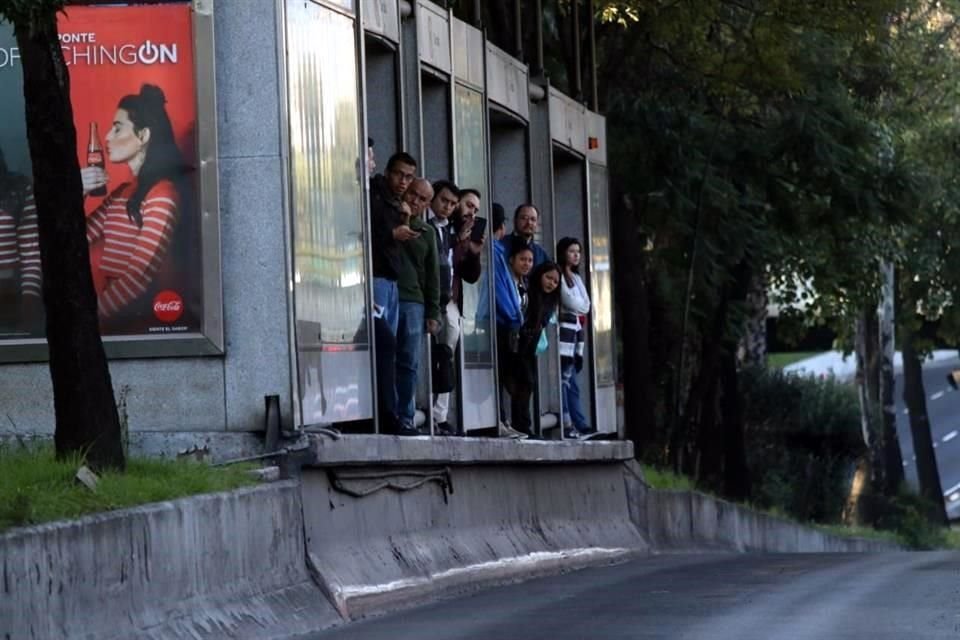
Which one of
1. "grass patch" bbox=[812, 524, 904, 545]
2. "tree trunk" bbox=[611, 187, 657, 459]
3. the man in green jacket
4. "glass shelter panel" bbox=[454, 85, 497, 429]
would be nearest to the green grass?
"grass patch" bbox=[812, 524, 904, 545]

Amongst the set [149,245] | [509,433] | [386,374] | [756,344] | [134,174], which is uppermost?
[134,174]

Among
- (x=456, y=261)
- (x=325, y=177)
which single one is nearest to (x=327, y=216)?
(x=325, y=177)

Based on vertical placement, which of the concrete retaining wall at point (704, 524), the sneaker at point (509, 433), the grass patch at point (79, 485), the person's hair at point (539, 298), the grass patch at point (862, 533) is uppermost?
the person's hair at point (539, 298)

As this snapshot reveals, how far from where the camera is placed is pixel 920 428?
50500mm

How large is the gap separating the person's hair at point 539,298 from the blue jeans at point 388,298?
16.6 ft

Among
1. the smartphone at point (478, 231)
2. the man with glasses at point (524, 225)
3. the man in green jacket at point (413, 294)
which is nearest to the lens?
the man in green jacket at point (413, 294)

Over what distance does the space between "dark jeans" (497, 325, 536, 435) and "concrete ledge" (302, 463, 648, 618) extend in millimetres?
489

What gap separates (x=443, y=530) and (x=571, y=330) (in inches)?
243

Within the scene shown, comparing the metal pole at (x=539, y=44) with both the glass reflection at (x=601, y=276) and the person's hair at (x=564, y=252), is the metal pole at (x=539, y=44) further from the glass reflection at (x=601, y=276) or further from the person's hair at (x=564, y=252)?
the person's hair at (x=564, y=252)

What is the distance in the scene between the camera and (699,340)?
35594 mm

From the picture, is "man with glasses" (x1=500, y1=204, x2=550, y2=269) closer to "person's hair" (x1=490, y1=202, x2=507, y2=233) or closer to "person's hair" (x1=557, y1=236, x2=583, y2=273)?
"person's hair" (x1=490, y1=202, x2=507, y2=233)

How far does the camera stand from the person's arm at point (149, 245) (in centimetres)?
1302

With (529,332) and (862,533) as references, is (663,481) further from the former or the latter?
(862,533)

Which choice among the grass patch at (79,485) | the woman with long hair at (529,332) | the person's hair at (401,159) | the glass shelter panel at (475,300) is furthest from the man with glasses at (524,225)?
the grass patch at (79,485)
